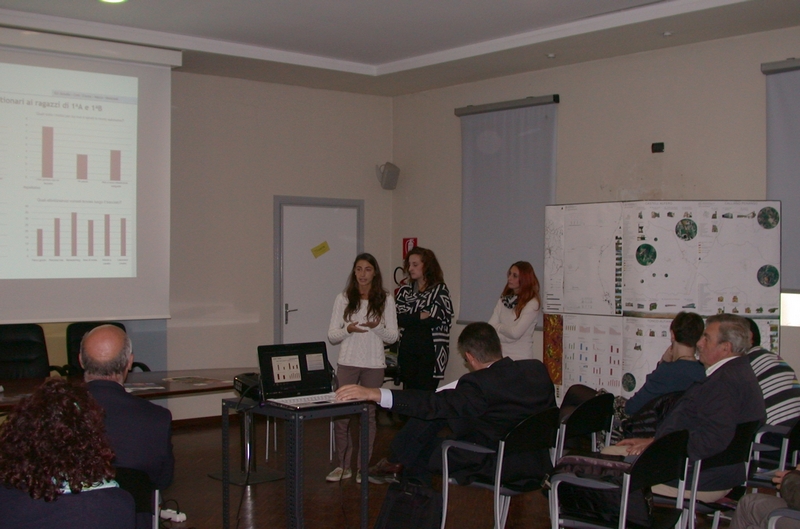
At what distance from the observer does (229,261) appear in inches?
276

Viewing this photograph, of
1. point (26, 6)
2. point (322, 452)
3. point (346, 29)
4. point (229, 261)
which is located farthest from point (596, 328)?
point (26, 6)

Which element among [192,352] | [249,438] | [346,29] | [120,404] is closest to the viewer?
[120,404]

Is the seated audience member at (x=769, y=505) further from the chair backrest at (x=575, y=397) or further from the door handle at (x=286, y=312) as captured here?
the door handle at (x=286, y=312)

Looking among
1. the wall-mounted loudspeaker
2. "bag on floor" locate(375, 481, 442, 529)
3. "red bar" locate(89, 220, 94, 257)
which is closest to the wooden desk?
"red bar" locate(89, 220, 94, 257)

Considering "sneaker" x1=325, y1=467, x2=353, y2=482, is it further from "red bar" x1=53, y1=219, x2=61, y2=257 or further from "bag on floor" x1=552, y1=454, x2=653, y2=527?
"red bar" x1=53, y1=219, x2=61, y2=257

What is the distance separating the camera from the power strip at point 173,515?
164 inches

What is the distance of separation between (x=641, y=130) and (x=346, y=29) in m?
2.49

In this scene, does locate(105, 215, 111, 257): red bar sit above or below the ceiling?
below

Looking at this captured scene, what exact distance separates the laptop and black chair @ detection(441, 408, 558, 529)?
0.62 meters

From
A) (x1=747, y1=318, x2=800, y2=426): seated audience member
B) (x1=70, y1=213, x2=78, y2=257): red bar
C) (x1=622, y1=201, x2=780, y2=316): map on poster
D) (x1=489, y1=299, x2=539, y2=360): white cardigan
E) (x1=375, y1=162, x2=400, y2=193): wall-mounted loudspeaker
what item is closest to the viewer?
(x1=747, y1=318, x2=800, y2=426): seated audience member

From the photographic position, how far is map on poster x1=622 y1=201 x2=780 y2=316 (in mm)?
5133

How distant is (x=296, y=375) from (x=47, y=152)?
10.1 ft

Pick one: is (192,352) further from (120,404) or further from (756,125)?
(756,125)

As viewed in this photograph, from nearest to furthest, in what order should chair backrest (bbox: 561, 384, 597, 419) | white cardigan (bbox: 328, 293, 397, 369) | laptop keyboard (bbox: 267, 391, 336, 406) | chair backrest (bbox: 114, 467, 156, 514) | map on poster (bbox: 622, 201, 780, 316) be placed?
chair backrest (bbox: 114, 467, 156, 514), laptop keyboard (bbox: 267, 391, 336, 406), chair backrest (bbox: 561, 384, 597, 419), white cardigan (bbox: 328, 293, 397, 369), map on poster (bbox: 622, 201, 780, 316)
